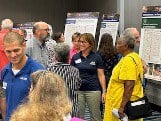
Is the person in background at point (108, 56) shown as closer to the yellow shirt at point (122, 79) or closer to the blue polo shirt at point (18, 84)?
the yellow shirt at point (122, 79)

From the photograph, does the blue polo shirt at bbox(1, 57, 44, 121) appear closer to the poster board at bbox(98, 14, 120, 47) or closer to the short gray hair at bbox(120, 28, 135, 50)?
the short gray hair at bbox(120, 28, 135, 50)

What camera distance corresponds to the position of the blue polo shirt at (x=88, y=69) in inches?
179

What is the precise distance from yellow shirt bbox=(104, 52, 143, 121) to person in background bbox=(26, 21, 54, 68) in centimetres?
158

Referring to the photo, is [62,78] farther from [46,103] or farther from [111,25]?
[111,25]

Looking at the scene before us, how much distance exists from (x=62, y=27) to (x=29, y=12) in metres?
1.25

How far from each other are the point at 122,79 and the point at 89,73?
3.88 ft

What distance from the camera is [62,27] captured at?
1219 cm

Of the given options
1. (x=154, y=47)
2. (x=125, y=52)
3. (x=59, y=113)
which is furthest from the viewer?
(x=154, y=47)

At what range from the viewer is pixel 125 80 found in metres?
3.44

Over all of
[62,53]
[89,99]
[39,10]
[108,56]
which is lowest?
[89,99]

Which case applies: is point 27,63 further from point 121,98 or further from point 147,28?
point 147,28

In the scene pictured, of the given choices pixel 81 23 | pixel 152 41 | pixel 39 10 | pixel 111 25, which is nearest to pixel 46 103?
pixel 152 41

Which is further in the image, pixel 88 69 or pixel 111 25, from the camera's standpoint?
pixel 111 25

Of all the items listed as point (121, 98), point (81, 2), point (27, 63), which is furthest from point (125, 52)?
point (81, 2)
